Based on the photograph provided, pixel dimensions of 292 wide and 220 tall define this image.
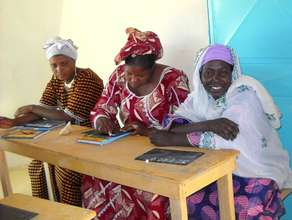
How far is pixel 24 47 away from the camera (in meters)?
4.71

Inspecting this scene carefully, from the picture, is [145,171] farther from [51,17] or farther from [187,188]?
[51,17]

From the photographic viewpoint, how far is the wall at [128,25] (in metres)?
3.31

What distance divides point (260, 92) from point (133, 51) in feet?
2.77

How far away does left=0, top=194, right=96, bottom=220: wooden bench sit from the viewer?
1771 mm

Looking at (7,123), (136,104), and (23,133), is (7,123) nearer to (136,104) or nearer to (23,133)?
(23,133)

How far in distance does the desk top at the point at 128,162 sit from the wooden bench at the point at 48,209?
1.10 ft

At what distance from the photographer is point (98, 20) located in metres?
4.15

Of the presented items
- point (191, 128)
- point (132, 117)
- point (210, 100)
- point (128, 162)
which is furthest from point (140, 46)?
point (128, 162)

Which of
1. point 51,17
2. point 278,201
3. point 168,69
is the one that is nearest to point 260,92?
point 278,201

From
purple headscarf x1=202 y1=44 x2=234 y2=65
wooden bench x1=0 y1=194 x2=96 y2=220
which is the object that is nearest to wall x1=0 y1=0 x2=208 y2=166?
purple headscarf x1=202 y1=44 x2=234 y2=65

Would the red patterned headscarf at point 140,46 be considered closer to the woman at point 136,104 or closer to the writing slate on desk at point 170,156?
the woman at point 136,104

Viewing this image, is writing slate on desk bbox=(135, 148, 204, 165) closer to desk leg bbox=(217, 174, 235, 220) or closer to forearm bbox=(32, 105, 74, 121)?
desk leg bbox=(217, 174, 235, 220)

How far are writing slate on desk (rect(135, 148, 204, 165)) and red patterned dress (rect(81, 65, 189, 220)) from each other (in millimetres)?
586

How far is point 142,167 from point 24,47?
10.0ft
